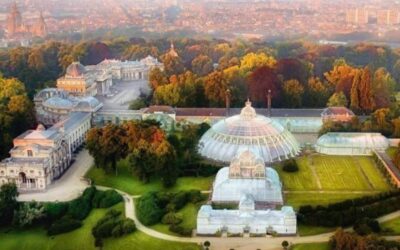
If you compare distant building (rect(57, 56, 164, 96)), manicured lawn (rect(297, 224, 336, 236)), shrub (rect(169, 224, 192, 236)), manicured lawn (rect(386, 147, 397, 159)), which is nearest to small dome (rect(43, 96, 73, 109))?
distant building (rect(57, 56, 164, 96))

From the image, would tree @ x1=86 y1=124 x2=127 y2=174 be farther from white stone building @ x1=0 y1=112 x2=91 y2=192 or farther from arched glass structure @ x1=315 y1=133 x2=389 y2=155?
arched glass structure @ x1=315 y1=133 x2=389 y2=155

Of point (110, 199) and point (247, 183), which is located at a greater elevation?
point (247, 183)

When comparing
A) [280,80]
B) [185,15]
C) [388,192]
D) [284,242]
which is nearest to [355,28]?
[185,15]

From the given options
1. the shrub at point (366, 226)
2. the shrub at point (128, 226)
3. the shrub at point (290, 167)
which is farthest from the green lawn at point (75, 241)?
the shrub at point (290, 167)

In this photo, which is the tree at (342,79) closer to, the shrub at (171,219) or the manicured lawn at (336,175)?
the manicured lawn at (336,175)

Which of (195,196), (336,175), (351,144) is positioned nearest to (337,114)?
(351,144)

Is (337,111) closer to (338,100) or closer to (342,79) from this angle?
(338,100)

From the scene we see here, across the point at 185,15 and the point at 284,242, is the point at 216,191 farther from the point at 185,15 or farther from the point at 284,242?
the point at 185,15
